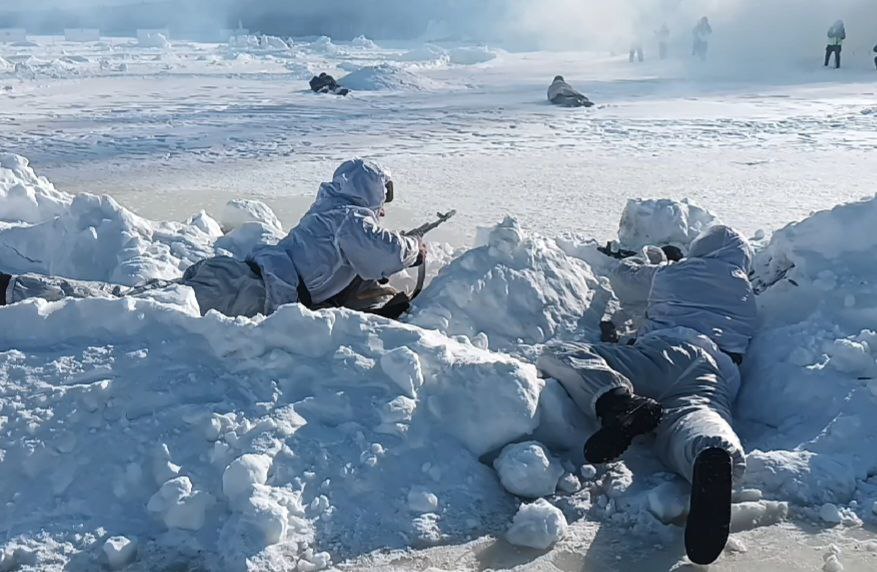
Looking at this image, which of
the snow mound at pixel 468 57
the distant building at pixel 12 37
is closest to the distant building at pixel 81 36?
the distant building at pixel 12 37

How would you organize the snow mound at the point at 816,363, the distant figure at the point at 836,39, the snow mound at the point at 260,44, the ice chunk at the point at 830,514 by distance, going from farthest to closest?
the snow mound at the point at 260,44 < the distant figure at the point at 836,39 < the snow mound at the point at 816,363 < the ice chunk at the point at 830,514

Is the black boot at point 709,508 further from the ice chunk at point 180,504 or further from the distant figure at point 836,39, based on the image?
the distant figure at point 836,39

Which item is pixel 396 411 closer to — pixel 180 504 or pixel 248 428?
pixel 248 428

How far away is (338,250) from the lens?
4004 millimetres

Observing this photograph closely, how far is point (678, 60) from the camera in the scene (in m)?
26.5

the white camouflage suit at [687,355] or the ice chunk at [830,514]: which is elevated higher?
the white camouflage suit at [687,355]

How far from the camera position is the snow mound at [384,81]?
1809cm

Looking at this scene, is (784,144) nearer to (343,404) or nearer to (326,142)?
(326,142)

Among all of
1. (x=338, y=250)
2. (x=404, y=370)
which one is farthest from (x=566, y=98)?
(x=404, y=370)

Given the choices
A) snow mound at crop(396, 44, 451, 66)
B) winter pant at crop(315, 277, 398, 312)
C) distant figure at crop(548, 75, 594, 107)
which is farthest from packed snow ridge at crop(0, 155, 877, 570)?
snow mound at crop(396, 44, 451, 66)

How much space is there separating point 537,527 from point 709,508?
488 mm

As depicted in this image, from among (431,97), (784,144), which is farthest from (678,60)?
(784,144)

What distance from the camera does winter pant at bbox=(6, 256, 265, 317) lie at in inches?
149

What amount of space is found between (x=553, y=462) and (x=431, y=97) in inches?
571
